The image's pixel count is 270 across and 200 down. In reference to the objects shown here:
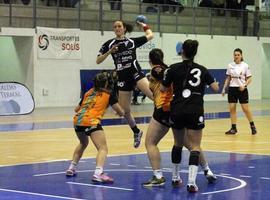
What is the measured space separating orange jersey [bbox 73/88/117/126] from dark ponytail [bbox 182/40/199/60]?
1580 millimetres

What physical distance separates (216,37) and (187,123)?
2804 centimetres

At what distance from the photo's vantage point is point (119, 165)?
36.3 ft

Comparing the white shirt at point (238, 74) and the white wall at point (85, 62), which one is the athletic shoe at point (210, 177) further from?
the white wall at point (85, 62)

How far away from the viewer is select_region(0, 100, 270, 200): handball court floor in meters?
8.38

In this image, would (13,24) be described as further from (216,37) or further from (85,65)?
(216,37)

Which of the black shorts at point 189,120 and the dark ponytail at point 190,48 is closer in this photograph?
the black shorts at point 189,120

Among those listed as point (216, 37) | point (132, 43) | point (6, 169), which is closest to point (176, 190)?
point (6, 169)

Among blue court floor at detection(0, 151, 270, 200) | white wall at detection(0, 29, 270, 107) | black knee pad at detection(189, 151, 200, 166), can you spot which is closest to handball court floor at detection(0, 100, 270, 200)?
blue court floor at detection(0, 151, 270, 200)

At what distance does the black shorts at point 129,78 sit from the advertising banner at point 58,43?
1734 cm

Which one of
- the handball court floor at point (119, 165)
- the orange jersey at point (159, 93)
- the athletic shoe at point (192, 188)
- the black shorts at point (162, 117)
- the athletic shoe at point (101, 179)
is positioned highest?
the orange jersey at point (159, 93)

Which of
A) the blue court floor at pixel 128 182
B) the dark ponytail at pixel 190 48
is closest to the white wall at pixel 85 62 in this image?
the blue court floor at pixel 128 182

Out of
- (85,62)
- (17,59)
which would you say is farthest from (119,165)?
(85,62)

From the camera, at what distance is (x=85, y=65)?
100 ft

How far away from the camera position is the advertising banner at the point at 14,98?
1952cm
